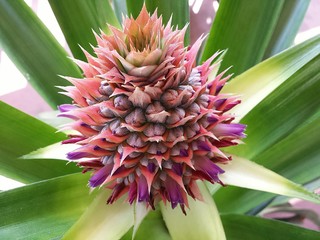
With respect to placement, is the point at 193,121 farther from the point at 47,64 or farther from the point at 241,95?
the point at 47,64

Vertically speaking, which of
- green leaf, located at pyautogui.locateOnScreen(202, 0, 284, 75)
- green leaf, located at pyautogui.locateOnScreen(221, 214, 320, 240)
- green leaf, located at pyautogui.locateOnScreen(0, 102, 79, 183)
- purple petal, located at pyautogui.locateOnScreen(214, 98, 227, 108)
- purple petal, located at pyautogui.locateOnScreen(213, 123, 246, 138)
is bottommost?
green leaf, located at pyautogui.locateOnScreen(221, 214, 320, 240)

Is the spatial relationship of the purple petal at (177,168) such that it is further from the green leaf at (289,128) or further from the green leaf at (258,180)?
the green leaf at (289,128)

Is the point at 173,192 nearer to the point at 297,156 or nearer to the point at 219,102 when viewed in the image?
the point at 219,102

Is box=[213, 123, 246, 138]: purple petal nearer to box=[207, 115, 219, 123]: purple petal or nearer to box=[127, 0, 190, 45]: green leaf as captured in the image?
box=[207, 115, 219, 123]: purple petal

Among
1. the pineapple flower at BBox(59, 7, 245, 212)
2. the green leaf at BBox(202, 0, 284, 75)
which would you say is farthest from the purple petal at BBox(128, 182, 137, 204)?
the green leaf at BBox(202, 0, 284, 75)

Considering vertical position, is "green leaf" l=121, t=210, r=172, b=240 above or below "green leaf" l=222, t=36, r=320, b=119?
below

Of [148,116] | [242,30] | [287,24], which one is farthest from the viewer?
[287,24]

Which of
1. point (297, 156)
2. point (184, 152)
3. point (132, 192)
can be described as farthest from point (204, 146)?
point (297, 156)
